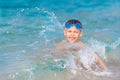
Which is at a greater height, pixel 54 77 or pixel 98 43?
pixel 98 43

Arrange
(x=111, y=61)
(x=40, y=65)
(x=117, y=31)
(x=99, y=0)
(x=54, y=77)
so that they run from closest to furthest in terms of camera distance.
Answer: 1. (x=54, y=77)
2. (x=40, y=65)
3. (x=111, y=61)
4. (x=117, y=31)
5. (x=99, y=0)

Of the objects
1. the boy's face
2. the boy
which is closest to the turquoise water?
the boy

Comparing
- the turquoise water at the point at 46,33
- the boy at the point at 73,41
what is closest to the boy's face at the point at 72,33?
the boy at the point at 73,41

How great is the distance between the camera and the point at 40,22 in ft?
28.6

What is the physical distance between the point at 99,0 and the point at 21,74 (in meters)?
5.72

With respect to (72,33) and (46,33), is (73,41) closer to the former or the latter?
(72,33)

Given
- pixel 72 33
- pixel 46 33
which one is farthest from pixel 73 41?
pixel 46 33

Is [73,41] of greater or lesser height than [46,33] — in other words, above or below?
below

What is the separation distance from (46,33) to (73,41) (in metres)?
2.01

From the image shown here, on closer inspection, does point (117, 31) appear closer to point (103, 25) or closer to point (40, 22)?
point (103, 25)

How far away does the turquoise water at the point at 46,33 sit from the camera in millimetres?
5668

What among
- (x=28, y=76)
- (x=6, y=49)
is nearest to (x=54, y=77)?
(x=28, y=76)

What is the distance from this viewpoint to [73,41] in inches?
233

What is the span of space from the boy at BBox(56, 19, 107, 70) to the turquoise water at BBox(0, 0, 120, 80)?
0.22 meters
